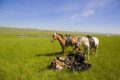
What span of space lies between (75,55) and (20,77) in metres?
4.46

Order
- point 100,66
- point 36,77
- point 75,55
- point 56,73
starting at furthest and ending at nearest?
1. point 100,66
2. point 75,55
3. point 56,73
4. point 36,77

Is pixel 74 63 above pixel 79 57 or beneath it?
beneath

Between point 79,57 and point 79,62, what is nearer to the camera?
point 79,57

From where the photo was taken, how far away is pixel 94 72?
39.4 feet

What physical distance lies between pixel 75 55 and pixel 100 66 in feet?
9.65

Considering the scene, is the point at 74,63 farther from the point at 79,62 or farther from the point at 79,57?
the point at 79,57

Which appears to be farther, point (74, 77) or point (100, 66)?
point (100, 66)

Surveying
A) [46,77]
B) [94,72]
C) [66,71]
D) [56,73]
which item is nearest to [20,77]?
Answer: [46,77]

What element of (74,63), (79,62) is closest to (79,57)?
(79,62)

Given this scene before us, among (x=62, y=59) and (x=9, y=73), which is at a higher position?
(x=62, y=59)

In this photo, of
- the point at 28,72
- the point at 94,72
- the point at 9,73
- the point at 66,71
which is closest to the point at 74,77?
the point at 66,71

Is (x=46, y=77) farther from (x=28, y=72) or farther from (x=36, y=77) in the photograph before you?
(x=28, y=72)

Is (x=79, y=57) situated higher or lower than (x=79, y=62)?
higher

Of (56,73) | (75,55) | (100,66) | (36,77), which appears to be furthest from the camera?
(100,66)
